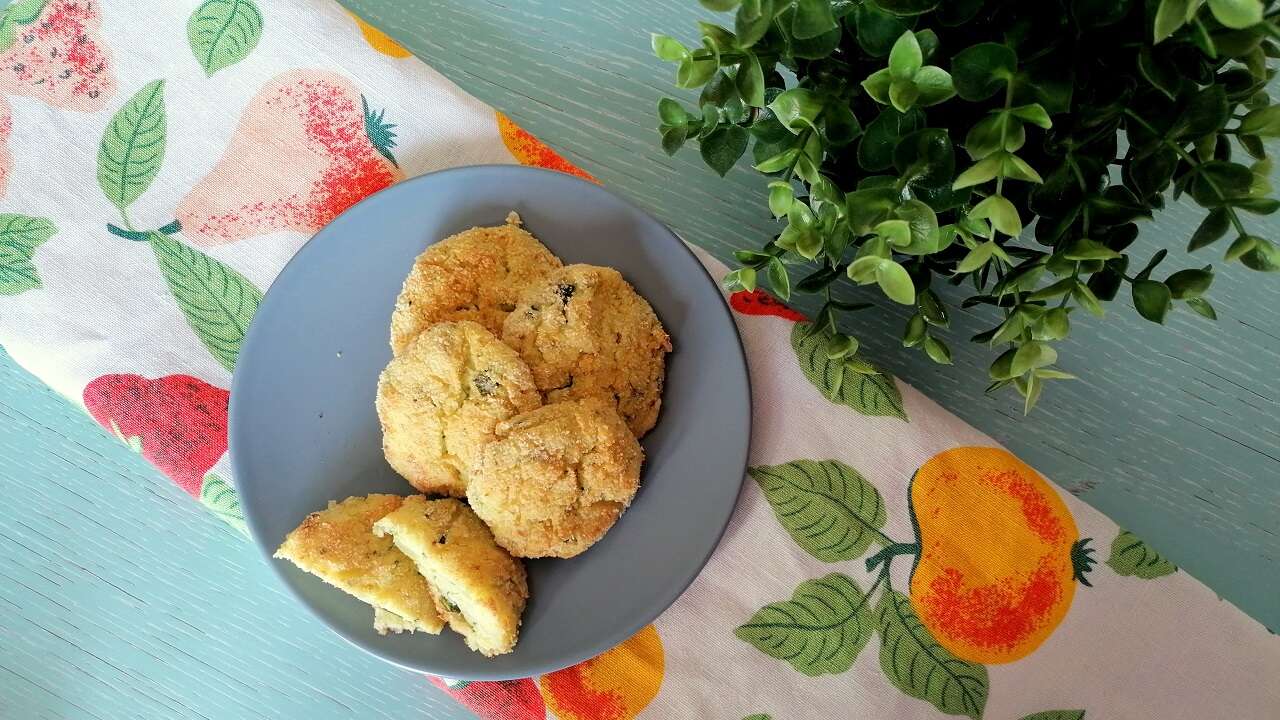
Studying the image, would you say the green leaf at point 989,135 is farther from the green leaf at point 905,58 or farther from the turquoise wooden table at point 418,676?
the turquoise wooden table at point 418,676

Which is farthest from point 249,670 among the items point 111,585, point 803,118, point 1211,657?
point 1211,657

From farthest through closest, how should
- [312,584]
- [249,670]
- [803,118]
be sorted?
[249,670]
[312,584]
[803,118]

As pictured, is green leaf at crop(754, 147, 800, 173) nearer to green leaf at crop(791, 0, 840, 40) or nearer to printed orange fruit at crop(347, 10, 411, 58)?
green leaf at crop(791, 0, 840, 40)

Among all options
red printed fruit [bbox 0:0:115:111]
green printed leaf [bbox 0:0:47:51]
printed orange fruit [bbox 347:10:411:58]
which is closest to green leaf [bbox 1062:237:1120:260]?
printed orange fruit [bbox 347:10:411:58]

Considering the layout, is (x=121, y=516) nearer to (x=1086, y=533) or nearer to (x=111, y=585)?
(x=111, y=585)

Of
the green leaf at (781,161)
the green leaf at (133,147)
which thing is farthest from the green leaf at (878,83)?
the green leaf at (133,147)

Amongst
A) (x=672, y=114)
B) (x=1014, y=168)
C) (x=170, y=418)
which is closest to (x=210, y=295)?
(x=170, y=418)

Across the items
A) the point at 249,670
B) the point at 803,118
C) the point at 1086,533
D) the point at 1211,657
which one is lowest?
the point at 249,670
